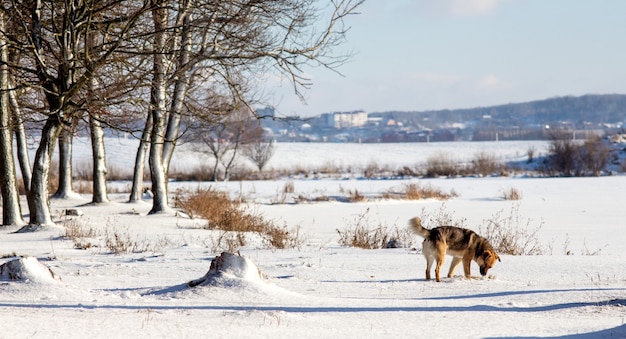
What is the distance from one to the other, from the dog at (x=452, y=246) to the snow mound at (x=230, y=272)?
2618 millimetres

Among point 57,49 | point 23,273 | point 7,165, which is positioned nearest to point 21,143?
point 7,165

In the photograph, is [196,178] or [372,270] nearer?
[372,270]

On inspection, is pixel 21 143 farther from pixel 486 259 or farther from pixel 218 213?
pixel 486 259

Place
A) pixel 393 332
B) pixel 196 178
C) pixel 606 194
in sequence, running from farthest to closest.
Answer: pixel 196 178 < pixel 606 194 < pixel 393 332

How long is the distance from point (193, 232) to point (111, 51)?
6109 millimetres

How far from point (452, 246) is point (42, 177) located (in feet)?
34.2

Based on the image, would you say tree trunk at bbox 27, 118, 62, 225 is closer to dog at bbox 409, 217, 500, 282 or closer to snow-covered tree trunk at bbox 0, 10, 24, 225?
A: snow-covered tree trunk at bbox 0, 10, 24, 225

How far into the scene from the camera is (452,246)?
1053 cm

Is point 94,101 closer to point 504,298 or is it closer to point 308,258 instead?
point 308,258

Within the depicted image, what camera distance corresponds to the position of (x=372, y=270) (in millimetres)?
12219

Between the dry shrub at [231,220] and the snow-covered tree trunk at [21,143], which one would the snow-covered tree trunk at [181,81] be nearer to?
the dry shrub at [231,220]

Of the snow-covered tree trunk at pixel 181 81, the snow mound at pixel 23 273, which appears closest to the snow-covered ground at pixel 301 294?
the snow mound at pixel 23 273

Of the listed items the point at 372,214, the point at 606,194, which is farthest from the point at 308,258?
the point at 606,194

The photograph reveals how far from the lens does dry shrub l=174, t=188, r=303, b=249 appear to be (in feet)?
52.8
